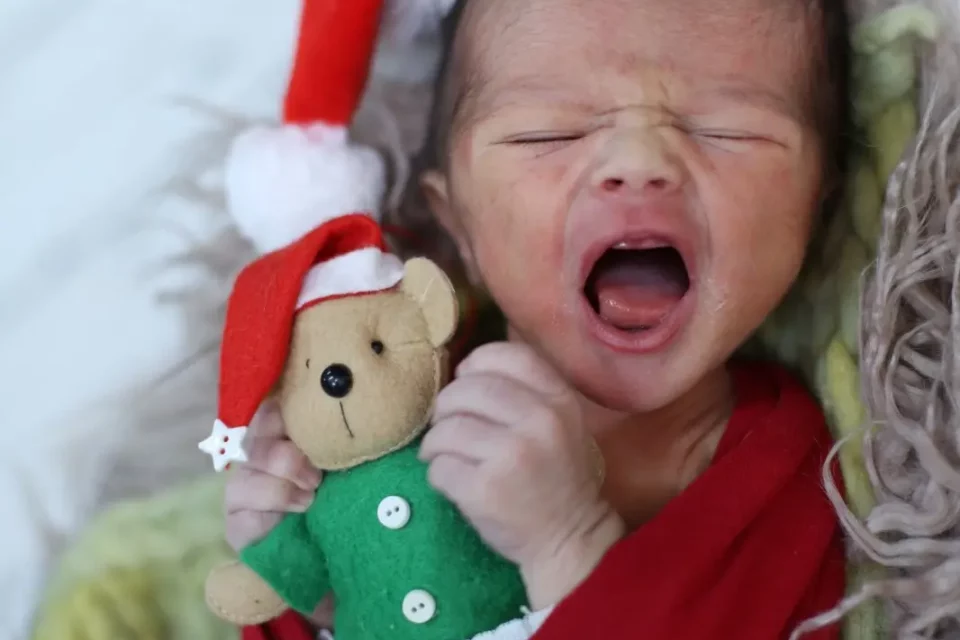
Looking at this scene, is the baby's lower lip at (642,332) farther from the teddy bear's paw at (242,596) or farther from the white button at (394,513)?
the teddy bear's paw at (242,596)

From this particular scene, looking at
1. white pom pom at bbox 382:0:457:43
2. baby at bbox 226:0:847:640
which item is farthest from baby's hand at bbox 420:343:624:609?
white pom pom at bbox 382:0:457:43

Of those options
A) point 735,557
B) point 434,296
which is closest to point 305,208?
point 434,296

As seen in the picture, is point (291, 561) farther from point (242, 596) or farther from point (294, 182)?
point (294, 182)

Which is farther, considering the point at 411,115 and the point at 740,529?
the point at 411,115

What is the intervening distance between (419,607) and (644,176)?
0.33m

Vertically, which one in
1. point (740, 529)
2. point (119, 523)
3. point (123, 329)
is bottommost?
point (119, 523)

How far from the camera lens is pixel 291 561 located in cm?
75

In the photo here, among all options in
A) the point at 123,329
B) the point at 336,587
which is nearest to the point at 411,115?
the point at 123,329

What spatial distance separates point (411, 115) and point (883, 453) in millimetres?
513

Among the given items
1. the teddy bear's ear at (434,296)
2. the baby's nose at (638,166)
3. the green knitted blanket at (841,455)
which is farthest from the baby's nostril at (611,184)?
the green knitted blanket at (841,455)

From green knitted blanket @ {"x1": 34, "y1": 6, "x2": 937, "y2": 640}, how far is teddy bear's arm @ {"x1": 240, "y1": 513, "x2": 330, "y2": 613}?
185 mm

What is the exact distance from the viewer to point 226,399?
714 mm

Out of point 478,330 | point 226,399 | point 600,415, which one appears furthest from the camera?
point 478,330

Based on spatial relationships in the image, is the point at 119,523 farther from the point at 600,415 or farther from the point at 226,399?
the point at 600,415
